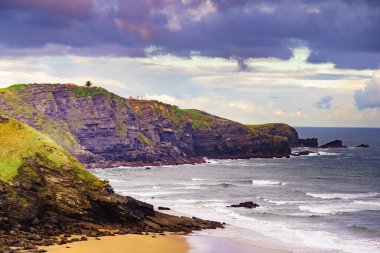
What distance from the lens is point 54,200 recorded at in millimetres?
41719

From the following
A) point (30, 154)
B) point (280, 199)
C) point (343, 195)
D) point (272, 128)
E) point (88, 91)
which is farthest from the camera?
point (272, 128)

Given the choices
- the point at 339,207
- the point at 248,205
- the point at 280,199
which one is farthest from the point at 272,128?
the point at 248,205

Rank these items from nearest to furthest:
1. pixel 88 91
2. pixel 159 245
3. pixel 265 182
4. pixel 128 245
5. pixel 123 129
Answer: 1. pixel 128 245
2. pixel 159 245
3. pixel 265 182
4. pixel 123 129
5. pixel 88 91

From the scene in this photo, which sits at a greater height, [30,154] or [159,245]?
[30,154]

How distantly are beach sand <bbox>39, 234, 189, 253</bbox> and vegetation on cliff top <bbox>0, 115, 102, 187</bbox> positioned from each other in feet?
23.4

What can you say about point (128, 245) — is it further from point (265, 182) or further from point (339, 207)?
point (265, 182)

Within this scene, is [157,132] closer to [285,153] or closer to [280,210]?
[285,153]

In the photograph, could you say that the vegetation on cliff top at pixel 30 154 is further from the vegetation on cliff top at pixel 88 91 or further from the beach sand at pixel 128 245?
the vegetation on cliff top at pixel 88 91

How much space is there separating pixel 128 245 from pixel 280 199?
36.7 metres

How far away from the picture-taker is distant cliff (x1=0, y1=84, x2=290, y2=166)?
456 feet

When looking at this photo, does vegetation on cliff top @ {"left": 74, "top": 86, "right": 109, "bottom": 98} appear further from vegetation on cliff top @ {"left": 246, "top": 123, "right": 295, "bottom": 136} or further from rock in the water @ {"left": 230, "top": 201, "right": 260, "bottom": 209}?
rock in the water @ {"left": 230, "top": 201, "right": 260, "bottom": 209}

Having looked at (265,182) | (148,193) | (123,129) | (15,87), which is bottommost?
(148,193)

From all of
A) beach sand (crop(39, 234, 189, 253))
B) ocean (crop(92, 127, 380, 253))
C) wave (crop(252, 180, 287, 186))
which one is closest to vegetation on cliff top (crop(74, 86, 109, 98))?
ocean (crop(92, 127, 380, 253))

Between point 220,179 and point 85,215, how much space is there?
57.5 metres
